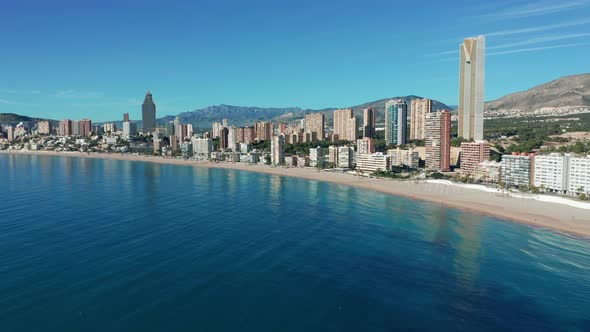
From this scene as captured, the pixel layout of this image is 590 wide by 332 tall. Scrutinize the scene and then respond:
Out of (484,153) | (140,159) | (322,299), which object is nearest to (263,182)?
(484,153)

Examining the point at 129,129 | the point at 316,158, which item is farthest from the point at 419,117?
the point at 129,129

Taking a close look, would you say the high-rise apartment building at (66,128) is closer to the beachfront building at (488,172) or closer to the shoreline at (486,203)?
the shoreline at (486,203)

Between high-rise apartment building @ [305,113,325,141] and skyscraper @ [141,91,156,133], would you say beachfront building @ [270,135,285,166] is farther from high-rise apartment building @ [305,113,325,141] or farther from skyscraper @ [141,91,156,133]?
skyscraper @ [141,91,156,133]

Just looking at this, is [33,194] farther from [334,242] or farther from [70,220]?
→ [334,242]

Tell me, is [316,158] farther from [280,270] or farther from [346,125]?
[280,270]

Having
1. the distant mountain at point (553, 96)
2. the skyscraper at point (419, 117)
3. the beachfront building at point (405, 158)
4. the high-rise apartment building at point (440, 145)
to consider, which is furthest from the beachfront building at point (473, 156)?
the distant mountain at point (553, 96)

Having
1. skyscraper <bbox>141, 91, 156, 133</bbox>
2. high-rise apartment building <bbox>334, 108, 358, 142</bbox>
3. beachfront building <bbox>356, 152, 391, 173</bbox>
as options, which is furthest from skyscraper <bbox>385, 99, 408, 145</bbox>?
skyscraper <bbox>141, 91, 156, 133</bbox>
